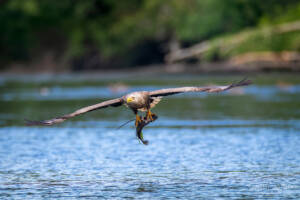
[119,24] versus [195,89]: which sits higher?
[119,24]

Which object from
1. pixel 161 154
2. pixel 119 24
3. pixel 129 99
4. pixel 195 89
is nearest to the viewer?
pixel 195 89

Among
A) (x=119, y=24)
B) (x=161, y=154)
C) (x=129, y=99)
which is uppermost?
(x=119, y=24)

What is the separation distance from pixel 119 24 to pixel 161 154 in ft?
158

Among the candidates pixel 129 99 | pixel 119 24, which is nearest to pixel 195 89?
pixel 129 99

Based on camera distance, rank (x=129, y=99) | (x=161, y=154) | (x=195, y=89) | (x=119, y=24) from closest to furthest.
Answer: (x=195, y=89), (x=129, y=99), (x=161, y=154), (x=119, y=24)

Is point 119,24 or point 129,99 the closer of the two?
point 129,99

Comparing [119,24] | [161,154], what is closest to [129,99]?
[161,154]

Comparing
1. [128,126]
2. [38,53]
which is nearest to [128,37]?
[38,53]

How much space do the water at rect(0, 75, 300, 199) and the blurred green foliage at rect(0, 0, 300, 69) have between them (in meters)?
22.0

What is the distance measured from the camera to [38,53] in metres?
68.5

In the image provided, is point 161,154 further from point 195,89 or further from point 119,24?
point 119,24

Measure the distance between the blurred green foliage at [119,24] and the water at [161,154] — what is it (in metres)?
22.0

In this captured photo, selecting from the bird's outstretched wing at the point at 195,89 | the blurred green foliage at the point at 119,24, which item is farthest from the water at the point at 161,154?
the blurred green foliage at the point at 119,24

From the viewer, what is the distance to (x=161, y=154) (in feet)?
58.3
